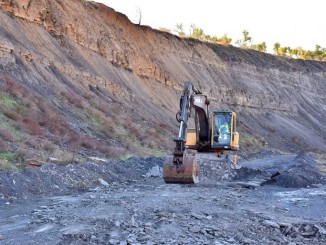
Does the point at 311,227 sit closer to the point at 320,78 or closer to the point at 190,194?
the point at 190,194

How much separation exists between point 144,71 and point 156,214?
33633 millimetres

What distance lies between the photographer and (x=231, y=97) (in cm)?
5588

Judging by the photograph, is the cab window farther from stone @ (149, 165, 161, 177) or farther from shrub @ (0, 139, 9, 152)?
shrub @ (0, 139, 9, 152)

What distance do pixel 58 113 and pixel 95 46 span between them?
48.7ft

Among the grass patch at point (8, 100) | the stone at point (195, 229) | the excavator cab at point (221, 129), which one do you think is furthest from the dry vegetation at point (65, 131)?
the stone at point (195, 229)

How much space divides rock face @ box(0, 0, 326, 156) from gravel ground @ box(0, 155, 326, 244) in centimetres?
1009

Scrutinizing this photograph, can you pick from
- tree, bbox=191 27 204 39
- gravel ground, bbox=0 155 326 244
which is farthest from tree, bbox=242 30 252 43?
gravel ground, bbox=0 155 326 244

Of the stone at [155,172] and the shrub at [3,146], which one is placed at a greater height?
the shrub at [3,146]

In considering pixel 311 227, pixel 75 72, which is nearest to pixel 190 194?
pixel 311 227

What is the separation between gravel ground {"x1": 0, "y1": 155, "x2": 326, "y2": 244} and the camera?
8.91 meters

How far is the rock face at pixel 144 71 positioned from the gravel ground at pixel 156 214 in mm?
10087

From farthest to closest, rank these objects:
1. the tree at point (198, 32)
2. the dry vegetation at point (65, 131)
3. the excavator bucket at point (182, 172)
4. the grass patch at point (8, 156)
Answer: the tree at point (198, 32) → the dry vegetation at point (65, 131) → the grass patch at point (8, 156) → the excavator bucket at point (182, 172)

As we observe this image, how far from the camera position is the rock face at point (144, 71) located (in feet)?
101

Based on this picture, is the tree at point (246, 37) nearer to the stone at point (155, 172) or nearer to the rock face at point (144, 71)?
the rock face at point (144, 71)
